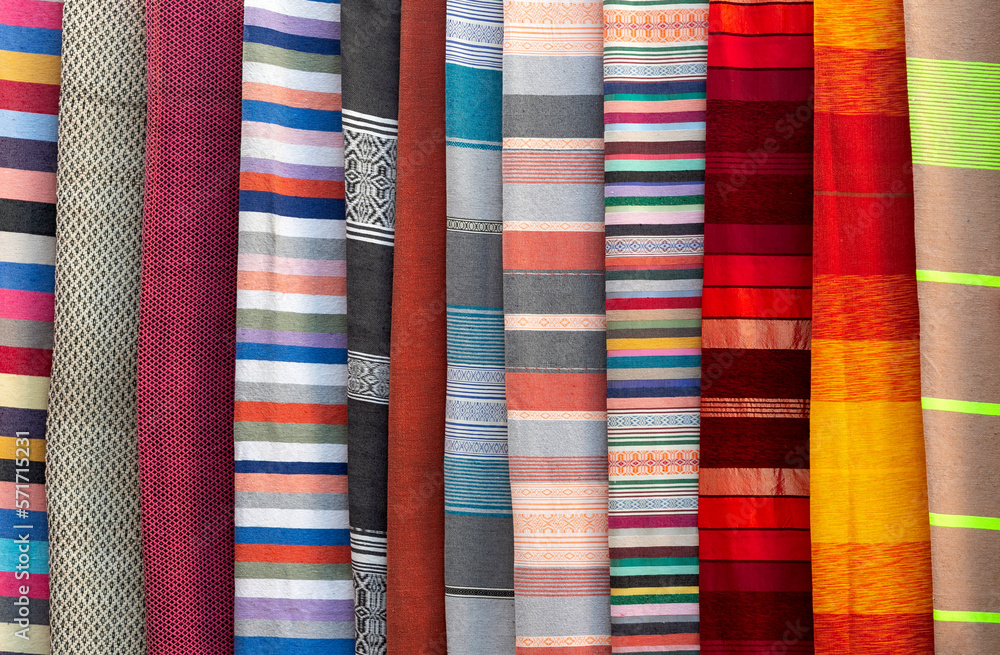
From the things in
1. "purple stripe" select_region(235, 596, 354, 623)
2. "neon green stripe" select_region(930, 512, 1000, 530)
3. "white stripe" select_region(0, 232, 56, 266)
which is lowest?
"purple stripe" select_region(235, 596, 354, 623)

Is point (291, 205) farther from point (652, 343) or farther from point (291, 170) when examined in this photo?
point (652, 343)

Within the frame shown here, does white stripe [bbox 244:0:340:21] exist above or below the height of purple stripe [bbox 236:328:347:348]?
above

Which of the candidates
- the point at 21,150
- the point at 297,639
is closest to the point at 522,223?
the point at 297,639

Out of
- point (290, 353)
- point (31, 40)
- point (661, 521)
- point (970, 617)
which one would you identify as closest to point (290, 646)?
point (290, 353)

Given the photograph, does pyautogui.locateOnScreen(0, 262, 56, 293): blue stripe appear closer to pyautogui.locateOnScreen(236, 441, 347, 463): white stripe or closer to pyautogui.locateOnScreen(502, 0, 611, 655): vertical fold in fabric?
pyautogui.locateOnScreen(236, 441, 347, 463): white stripe

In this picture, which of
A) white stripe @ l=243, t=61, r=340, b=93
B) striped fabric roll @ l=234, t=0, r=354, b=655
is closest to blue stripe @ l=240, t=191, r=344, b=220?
striped fabric roll @ l=234, t=0, r=354, b=655

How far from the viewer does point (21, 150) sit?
0.85 meters

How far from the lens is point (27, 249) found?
0.85m

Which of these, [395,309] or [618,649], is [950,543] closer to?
[618,649]

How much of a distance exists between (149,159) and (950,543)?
0.81 m

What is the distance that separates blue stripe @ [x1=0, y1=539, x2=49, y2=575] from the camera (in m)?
0.85

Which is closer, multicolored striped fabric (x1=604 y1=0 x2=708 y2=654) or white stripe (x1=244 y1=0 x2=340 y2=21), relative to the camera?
multicolored striped fabric (x1=604 y1=0 x2=708 y2=654)

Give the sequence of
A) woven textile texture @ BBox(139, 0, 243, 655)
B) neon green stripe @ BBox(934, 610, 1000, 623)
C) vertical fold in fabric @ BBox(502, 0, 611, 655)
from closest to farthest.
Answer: neon green stripe @ BBox(934, 610, 1000, 623) < vertical fold in fabric @ BBox(502, 0, 611, 655) < woven textile texture @ BBox(139, 0, 243, 655)

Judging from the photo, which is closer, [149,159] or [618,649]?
[618,649]
